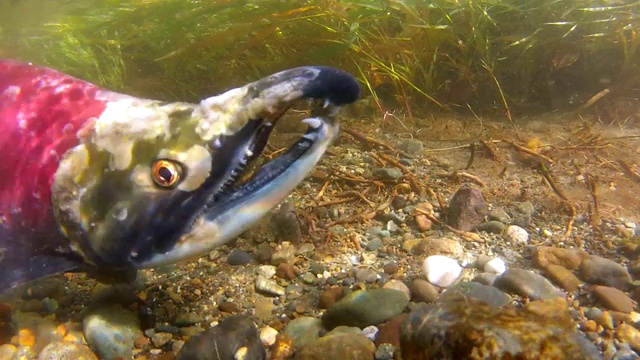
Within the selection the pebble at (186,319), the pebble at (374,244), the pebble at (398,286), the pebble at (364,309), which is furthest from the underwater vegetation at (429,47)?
the pebble at (186,319)

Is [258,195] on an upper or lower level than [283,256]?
upper

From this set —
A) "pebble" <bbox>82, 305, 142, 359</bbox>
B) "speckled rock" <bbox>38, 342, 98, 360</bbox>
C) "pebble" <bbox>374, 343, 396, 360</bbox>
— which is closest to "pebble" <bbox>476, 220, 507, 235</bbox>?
"pebble" <bbox>374, 343, 396, 360</bbox>

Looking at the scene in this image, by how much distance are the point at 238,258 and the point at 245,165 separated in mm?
1288

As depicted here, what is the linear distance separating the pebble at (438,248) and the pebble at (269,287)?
1.03 metres

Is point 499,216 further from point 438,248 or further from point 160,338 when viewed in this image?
point 160,338

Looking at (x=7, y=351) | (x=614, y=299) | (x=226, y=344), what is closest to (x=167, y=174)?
(x=226, y=344)

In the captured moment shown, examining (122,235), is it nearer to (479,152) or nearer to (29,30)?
(479,152)

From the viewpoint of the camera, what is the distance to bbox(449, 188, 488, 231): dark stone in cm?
345

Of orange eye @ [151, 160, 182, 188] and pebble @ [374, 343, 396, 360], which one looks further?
pebble @ [374, 343, 396, 360]

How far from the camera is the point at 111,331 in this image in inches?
93.4

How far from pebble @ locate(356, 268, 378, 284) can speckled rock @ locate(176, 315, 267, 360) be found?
0.83 m

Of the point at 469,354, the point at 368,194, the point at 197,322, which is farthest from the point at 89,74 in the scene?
the point at 469,354

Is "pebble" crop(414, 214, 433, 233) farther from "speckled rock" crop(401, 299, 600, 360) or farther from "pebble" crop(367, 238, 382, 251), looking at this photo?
"speckled rock" crop(401, 299, 600, 360)

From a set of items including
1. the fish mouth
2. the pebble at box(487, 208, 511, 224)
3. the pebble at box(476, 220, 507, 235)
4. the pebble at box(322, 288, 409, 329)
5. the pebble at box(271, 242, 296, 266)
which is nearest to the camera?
the fish mouth
